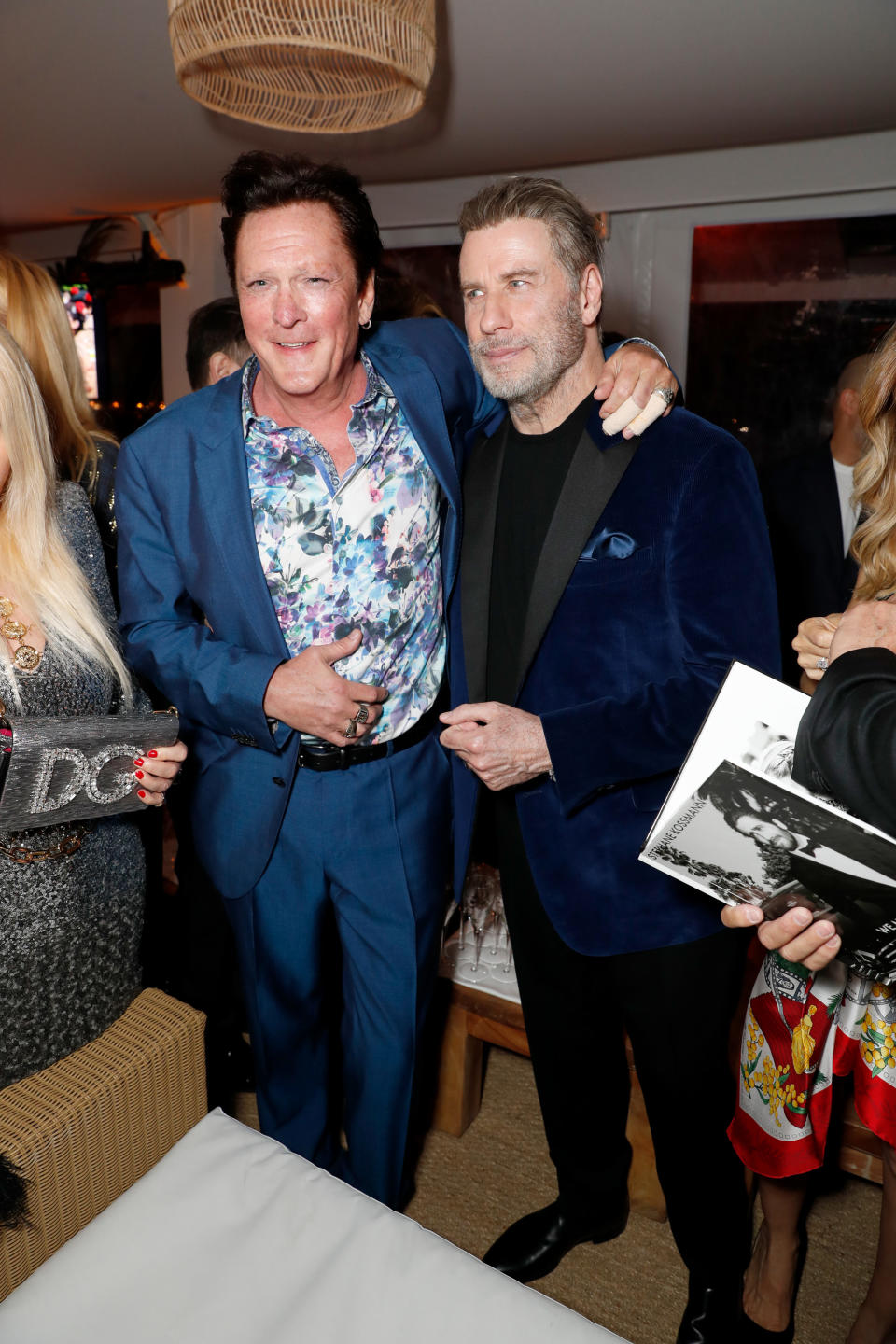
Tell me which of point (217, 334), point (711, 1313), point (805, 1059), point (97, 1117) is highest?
point (217, 334)

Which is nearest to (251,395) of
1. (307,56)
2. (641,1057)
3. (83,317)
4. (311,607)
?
(311,607)

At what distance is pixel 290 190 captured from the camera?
5.22 ft

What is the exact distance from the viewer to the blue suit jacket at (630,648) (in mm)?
1477

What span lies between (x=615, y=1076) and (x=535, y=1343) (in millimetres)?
862

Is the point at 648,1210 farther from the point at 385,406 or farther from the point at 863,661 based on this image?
the point at 385,406

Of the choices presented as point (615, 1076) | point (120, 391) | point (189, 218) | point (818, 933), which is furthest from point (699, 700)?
point (120, 391)

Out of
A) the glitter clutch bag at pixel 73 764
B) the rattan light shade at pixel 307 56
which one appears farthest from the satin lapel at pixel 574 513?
the rattan light shade at pixel 307 56

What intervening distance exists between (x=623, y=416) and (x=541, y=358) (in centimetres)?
16

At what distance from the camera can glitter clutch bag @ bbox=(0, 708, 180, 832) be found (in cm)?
126

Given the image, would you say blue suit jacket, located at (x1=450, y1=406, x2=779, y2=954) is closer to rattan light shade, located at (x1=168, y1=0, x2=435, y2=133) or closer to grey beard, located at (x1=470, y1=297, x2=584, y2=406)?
grey beard, located at (x1=470, y1=297, x2=584, y2=406)

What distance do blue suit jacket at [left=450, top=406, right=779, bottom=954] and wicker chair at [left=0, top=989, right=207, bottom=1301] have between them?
2.22 ft

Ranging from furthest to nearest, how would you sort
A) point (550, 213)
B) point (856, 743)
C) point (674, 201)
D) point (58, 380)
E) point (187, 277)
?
1. point (187, 277)
2. point (674, 201)
3. point (58, 380)
4. point (550, 213)
5. point (856, 743)

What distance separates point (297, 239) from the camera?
1.59 m

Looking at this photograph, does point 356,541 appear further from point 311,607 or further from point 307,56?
point 307,56
